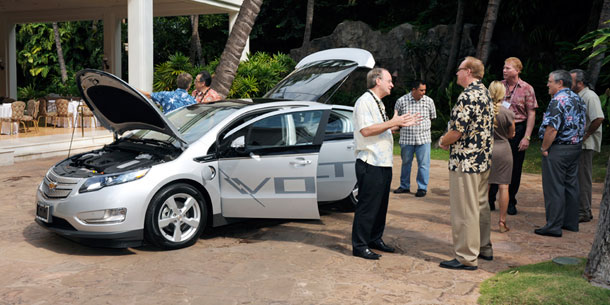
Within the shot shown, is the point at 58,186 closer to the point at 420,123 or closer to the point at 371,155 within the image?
the point at 371,155

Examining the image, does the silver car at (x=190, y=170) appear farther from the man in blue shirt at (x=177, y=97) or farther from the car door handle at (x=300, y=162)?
the man in blue shirt at (x=177, y=97)

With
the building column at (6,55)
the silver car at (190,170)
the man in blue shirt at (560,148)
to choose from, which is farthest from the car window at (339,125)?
the building column at (6,55)

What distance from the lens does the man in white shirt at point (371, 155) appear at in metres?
5.60

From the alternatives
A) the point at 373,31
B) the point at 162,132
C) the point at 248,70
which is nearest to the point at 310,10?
the point at 373,31

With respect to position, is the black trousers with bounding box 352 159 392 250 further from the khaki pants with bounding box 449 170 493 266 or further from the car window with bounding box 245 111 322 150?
the car window with bounding box 245 111 322 150

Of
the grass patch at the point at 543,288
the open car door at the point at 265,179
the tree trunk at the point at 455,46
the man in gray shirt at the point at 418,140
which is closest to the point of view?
the grass patch at the point at 543,288

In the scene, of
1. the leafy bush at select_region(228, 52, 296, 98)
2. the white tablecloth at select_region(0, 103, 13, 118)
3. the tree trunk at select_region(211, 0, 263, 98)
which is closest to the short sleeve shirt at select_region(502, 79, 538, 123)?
the tree trunk at select_region(211, 0, 263, 98)

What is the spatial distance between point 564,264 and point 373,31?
1930cm

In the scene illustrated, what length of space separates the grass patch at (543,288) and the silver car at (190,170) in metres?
2.05

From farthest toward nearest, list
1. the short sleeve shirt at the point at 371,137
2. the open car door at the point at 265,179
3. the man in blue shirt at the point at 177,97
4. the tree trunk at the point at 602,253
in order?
the man in blue shirt at the point at 177,97 < the open car door at the point at 265,179 < the short sleeve shirt at the point at 371,137 < the tree trunk at the point at 602,253

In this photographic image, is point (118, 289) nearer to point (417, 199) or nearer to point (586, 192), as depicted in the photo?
point (417, 199)


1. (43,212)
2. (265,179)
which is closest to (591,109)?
(265,179)

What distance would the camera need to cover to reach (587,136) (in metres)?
7.26

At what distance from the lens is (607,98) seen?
12727mm
